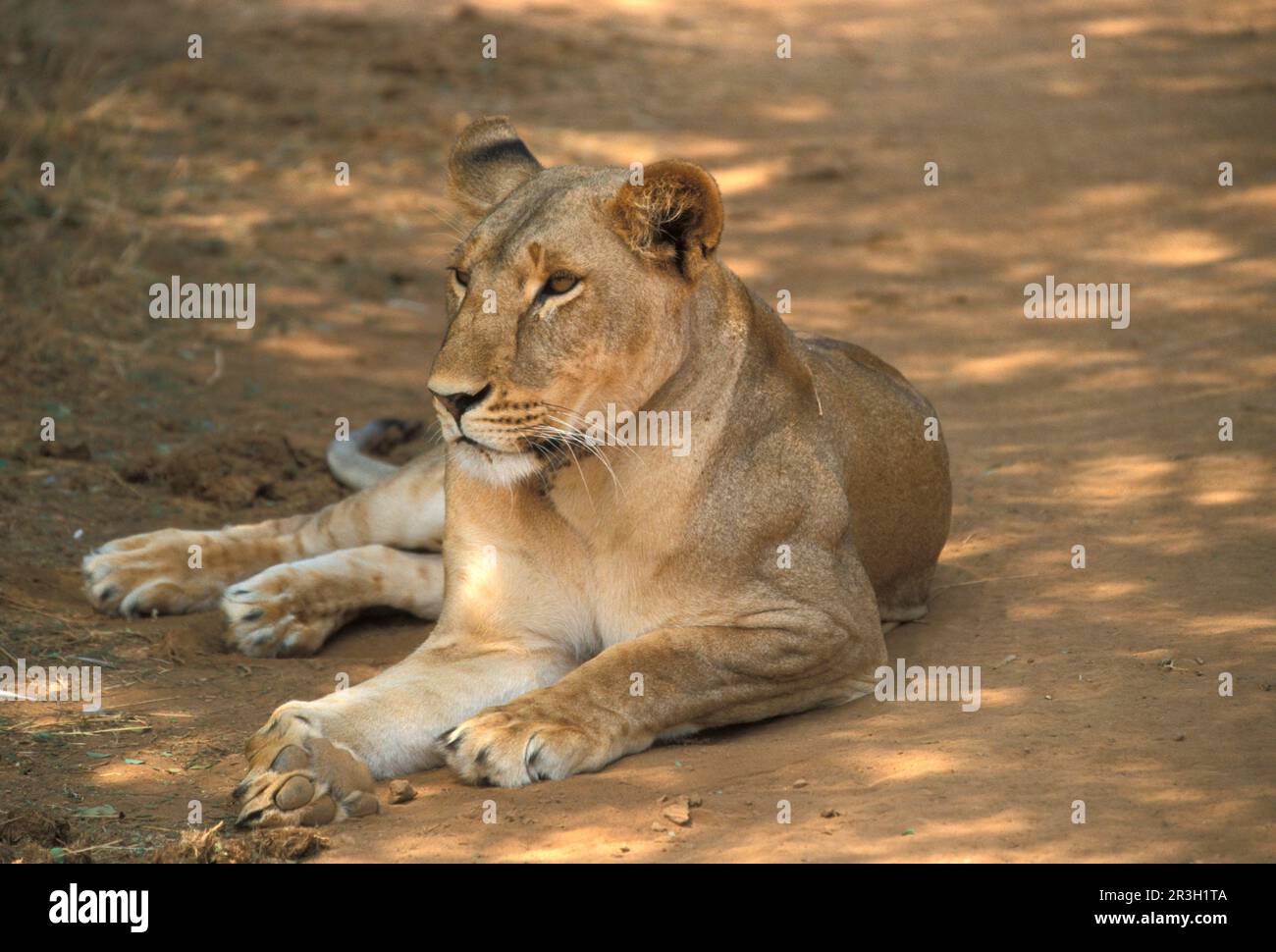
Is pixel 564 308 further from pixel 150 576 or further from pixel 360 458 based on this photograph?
pixel 360 458

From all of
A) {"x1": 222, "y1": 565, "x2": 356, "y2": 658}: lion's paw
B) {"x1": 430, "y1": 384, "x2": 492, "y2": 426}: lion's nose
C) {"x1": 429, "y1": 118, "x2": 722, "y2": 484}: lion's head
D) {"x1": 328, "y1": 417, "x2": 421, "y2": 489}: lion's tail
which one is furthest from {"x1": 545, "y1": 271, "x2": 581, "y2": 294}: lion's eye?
{"x1": 328, "y1": 417, "x2": 421, "y2": 489}: lion's tail

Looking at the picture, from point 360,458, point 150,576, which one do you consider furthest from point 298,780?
point 360,458

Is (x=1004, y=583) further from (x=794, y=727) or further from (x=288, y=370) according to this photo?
(x=288, y=370)

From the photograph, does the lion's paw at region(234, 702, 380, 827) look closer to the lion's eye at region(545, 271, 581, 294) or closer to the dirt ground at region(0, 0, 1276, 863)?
the dirt ground at region(0, 0, 1276, 863)

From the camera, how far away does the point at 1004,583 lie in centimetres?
576

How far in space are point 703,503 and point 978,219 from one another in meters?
6.48

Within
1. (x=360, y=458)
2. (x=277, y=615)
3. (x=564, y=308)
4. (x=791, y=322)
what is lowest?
(x=277, y=615)

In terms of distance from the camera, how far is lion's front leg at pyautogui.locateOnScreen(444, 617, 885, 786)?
164 inches

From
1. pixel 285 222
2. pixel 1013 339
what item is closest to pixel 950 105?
pixel 1013 339

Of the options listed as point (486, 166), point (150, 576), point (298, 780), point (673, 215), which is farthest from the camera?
point (150, 576)

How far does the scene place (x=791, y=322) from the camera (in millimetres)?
9375

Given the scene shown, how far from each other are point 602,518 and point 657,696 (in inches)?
22.4

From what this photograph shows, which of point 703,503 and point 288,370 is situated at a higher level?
point 288,370


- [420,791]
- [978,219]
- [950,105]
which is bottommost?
[420,791]
